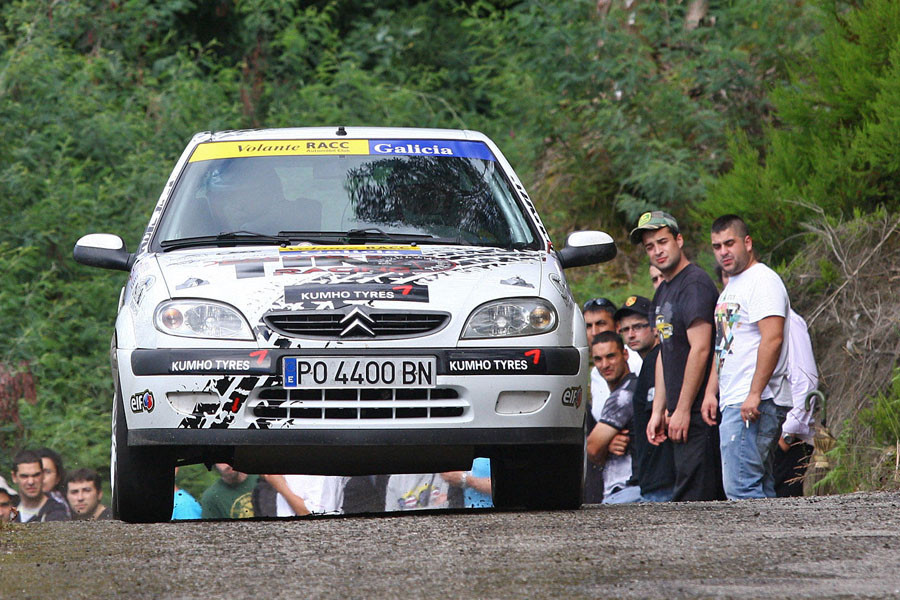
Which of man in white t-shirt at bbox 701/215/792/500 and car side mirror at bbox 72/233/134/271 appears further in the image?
man in white t-shirt at bbox 701/215/792/500

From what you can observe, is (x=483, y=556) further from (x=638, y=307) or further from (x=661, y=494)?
(x=638, y=307)

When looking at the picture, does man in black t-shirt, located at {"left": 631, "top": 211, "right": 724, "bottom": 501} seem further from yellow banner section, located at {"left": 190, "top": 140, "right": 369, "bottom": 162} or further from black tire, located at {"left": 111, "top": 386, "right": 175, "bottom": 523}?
black tire, located at {"left": 111, "top": 386, "right": 175, "bottom": 523}

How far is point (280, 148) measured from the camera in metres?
7.26

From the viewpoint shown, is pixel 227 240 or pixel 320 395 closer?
pixel 320 395

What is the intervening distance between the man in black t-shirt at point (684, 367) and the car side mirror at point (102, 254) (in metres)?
3.33

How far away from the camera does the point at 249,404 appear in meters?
5.87

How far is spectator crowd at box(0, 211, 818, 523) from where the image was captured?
8.27m

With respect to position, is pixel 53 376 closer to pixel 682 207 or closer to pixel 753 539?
pixel 682 207

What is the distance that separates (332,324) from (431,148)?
5.83 ft

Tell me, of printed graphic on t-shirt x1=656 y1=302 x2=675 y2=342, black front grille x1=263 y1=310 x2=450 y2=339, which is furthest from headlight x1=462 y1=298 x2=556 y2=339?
printed graphic on t-shirt x1=656 y1=302 x2=675 y2=342

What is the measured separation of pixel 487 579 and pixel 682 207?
11.6 m

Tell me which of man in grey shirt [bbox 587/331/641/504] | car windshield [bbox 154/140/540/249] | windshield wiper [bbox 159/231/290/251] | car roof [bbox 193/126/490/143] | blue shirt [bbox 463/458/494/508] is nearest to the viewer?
windshield wiper [bbox 159/231/290/251]

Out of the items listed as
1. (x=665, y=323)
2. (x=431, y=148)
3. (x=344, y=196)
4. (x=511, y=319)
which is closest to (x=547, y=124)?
(x=665, y=323)

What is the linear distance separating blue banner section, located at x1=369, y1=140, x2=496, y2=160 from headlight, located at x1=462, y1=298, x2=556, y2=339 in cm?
149
